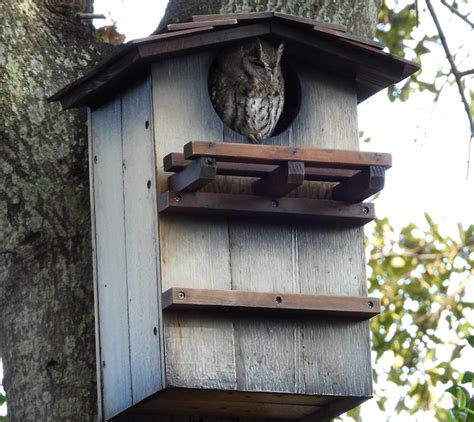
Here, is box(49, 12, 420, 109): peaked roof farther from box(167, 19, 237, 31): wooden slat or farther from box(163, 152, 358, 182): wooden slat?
box(163, 152, 358, 182): wooden slat

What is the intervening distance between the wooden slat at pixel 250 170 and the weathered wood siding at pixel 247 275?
0.28 feet

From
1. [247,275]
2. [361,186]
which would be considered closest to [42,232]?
[247,275]

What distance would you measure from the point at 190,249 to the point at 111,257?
32 centimetres

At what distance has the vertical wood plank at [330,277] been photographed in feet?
11.5

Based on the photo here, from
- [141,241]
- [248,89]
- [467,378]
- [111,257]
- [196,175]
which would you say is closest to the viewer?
[467,378]

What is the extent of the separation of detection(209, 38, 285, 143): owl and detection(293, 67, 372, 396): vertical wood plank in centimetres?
9

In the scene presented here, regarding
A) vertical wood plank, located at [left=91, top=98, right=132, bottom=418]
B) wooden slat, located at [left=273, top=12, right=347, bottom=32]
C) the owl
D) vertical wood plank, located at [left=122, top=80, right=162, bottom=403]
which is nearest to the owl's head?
the owl

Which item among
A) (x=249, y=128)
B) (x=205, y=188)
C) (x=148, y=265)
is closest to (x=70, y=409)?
(x=148, y=265)

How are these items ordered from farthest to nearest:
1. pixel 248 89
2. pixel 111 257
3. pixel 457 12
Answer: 1. pixel 457 12
2. pixel 248 89
3. pixel 111 257

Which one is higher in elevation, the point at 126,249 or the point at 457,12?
the point at 457,12

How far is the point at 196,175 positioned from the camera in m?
3.30

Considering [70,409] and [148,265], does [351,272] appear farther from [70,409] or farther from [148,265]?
[70,409]

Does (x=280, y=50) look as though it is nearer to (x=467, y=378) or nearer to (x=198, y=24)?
(x=198, y=24)

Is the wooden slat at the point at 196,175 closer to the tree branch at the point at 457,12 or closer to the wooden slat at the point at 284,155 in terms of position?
the wooden slat at the point at 284,155
